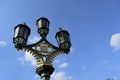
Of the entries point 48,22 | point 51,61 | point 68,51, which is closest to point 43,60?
point 51,61

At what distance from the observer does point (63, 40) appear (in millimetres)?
10703

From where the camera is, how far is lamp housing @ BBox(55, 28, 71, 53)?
10555 millimetres

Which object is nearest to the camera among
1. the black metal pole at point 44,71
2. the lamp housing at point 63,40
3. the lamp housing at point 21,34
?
the black metal pole at point 44,71

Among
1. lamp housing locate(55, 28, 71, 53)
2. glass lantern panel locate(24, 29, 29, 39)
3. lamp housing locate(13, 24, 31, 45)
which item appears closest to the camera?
lamp housing locate(13, 24, 31, 45)

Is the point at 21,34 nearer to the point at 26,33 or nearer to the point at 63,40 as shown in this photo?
the point at 26,33

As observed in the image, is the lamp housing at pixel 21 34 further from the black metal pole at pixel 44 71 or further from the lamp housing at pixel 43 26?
the black metal pole at pixel 44 71

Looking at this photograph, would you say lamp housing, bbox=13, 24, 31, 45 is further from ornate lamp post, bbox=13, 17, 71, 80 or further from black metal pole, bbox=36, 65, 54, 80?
black metal pole, bbox=36, 65, 54, 80

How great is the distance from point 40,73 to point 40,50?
37.0 inches

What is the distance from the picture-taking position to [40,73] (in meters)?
9.50

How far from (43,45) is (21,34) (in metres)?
0.83

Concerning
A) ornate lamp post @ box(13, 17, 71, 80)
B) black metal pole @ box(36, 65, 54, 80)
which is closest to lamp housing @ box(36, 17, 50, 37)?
ornate lamp post @ box(13, 17, 71, 80)

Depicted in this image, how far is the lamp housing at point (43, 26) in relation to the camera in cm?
1081

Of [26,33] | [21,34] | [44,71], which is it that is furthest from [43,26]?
[44,71]

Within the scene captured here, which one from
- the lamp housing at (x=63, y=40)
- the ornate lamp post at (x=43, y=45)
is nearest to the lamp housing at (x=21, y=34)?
the ornate lamp post at (x=43, y=45)
